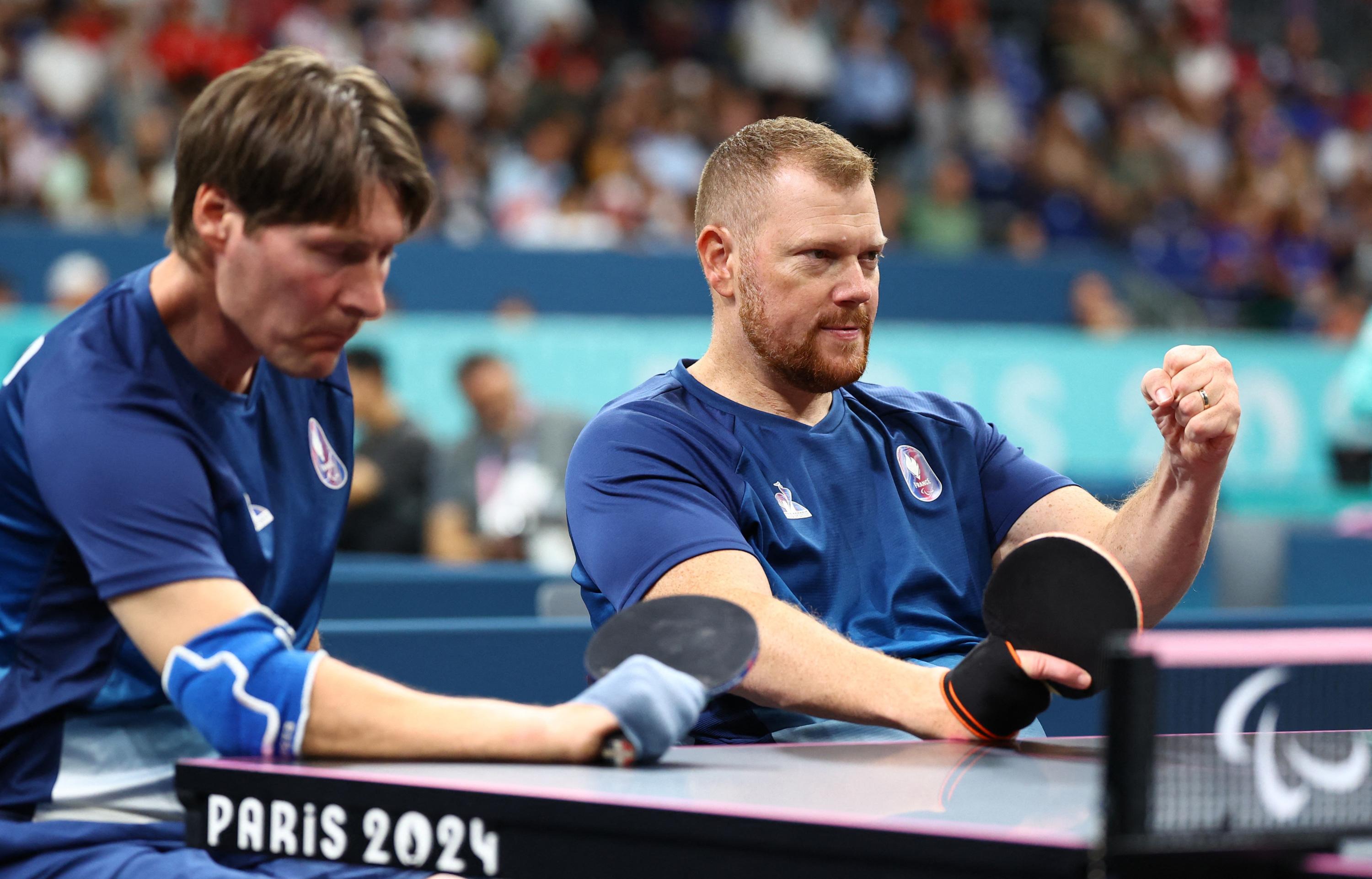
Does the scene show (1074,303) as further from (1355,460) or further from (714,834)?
(714,834)

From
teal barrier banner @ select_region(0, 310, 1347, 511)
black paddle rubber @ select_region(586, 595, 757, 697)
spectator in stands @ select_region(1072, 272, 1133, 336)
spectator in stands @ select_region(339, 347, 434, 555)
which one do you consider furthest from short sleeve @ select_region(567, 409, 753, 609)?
spectator in stands @ select_region(1072, 272, 1133, 336)

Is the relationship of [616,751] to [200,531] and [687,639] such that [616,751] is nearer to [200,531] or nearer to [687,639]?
[687,639]

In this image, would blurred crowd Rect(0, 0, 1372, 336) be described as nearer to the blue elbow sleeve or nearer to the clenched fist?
the clenched fist

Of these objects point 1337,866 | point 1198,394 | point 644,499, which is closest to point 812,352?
point 644,499

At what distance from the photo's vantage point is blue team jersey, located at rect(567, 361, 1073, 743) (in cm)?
259

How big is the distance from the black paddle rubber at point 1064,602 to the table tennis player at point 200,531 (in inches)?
19.6

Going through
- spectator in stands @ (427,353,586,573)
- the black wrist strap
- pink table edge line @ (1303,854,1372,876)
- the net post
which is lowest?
spectator in stands @ (427,353,586,573)

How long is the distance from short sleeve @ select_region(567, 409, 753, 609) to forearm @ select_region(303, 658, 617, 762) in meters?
0.64

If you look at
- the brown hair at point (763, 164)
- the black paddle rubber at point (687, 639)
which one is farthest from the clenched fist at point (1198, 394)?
the black paddle rubber at point (687, 639)

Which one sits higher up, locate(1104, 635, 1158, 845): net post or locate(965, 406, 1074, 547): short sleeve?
locate(1104, 635, 1158, 845): net post

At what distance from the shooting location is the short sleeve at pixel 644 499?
2.52 metres

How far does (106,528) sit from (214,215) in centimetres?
42

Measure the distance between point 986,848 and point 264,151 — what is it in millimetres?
1204

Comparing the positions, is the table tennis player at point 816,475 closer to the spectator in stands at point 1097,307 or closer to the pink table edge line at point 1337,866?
the pink table edge line at point 1337,866
